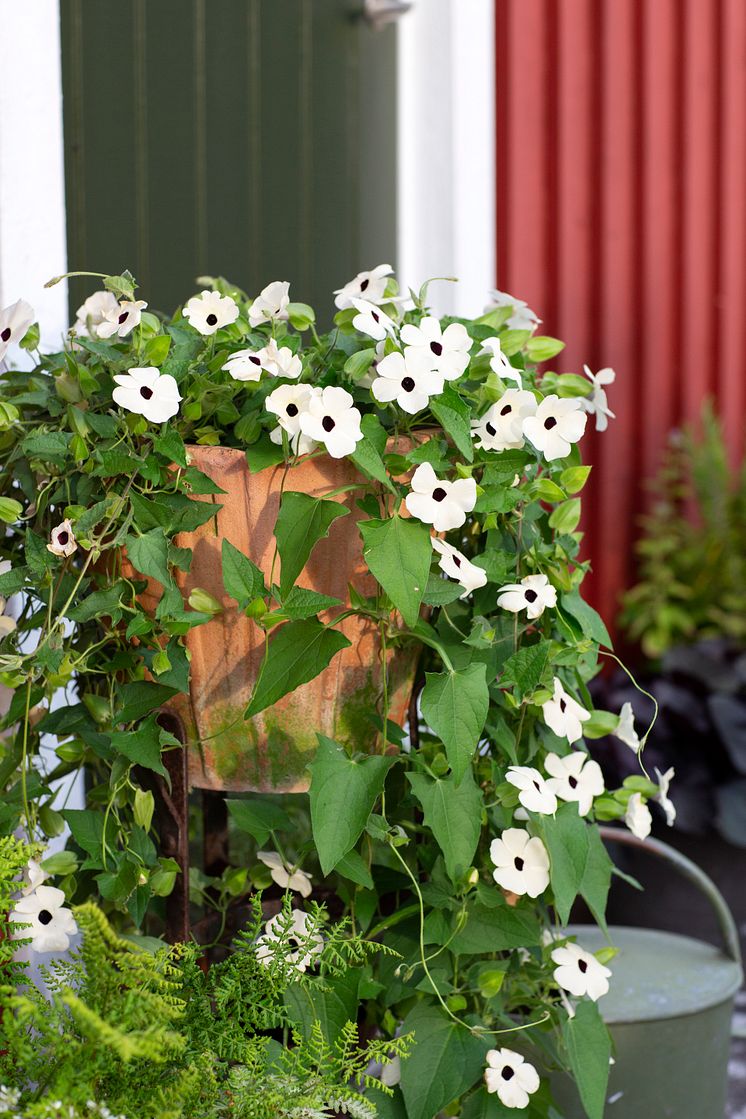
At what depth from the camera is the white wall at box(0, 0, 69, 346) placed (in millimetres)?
1581

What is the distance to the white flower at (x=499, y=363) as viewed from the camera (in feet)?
3.87

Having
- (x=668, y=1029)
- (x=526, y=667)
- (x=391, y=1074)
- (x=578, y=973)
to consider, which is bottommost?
(x=668, y=1029)

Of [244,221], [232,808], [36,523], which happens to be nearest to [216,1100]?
[232,808]

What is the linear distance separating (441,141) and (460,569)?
1739 mm

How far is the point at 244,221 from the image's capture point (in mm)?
2135

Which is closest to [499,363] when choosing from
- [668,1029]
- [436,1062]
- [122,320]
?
[122,320]

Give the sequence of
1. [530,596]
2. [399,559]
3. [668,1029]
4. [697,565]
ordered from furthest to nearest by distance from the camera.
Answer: [697,565], [668,1029], [530,596], [399,559]

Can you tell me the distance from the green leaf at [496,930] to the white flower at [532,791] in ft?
0.41

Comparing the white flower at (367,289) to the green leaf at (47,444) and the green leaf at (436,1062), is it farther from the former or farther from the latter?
the green leaf at (436,1062)

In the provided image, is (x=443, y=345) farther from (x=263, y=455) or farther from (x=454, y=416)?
(x=263, y=455)

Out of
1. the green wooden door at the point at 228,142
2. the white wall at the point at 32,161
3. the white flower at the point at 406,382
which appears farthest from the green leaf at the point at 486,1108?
the green wooden door at the point at 228,142

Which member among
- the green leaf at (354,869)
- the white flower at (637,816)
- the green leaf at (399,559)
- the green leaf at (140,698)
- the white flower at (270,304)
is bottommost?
the white flower at (637,816)

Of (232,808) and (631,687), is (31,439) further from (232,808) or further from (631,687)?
(631,687)

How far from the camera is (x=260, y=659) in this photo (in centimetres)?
120
